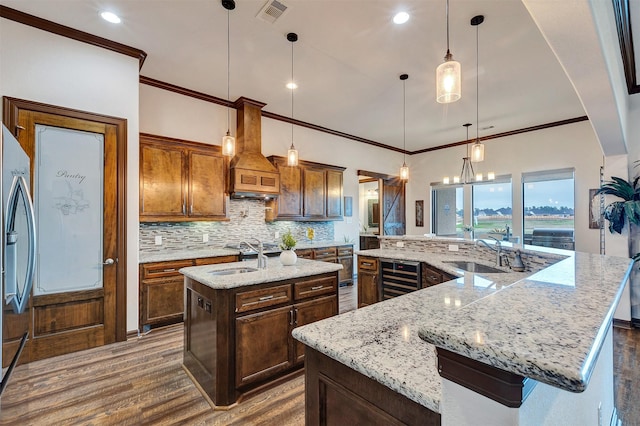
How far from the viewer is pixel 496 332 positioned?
606 millimetres

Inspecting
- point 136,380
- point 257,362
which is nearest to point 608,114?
point 257,362

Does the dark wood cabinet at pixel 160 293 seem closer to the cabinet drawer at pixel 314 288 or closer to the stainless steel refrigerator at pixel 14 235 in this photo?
the stainless steel refrigerator at pixel 14 235

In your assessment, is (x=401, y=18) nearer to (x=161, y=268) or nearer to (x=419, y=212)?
(x=161, y=268)

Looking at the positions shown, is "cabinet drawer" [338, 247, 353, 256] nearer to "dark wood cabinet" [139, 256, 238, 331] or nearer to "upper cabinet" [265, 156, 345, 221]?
"upper cabinet" [265, 156, 345, 221]

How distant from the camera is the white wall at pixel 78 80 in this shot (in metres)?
2.74

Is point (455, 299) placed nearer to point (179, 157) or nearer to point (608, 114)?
point (608, 114)

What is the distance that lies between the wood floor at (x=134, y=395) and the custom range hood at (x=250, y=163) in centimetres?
233

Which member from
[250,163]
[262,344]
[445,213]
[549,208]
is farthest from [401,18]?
[445,213]

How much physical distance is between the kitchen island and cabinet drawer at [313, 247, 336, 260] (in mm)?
2431

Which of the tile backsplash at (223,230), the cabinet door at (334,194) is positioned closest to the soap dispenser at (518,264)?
the cabinet door at (334,194)

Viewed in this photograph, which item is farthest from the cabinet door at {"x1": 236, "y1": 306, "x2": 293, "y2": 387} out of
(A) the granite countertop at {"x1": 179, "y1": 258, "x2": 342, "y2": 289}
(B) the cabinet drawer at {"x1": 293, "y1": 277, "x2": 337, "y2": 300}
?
(A) the granite countertop at {"x1": 179, "y1": 258, "x2": 342, "y2": 289}

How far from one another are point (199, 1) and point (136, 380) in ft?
10.8

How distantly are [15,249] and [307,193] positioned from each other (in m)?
4.11

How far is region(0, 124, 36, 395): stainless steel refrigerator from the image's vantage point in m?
1.54
